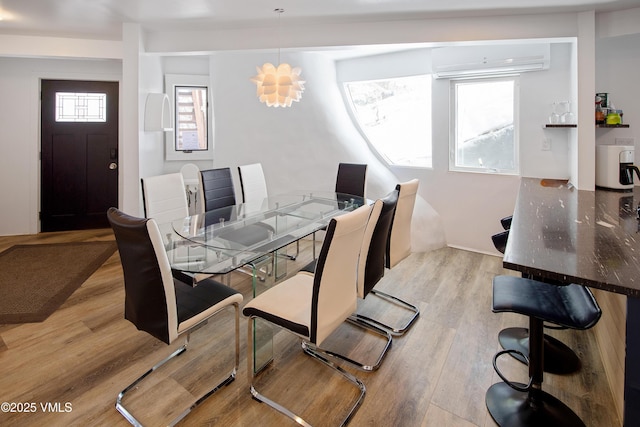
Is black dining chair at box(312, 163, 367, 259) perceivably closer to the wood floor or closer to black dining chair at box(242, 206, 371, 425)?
the wood floor

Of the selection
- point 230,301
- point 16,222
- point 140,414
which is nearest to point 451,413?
point 230,301

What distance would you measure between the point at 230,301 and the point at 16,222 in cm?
490

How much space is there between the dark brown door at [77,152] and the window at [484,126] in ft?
15.7

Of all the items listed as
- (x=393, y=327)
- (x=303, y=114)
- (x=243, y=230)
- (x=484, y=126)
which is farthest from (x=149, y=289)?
(x=484, y=126)

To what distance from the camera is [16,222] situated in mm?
5141

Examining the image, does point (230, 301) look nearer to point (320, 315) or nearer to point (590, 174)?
point (320, 315)

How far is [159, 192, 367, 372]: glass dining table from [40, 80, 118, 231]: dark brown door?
10.1 feet

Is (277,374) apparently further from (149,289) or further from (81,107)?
(81,107)

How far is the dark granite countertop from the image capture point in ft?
4.31

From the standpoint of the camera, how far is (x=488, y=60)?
3846 millimetres

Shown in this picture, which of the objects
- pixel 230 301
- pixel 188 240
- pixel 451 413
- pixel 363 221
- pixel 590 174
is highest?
pixel 590 174

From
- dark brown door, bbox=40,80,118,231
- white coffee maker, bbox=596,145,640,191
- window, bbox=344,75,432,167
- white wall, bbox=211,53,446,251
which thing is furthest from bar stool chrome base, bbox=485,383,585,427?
dark brown door, bbox=40,80,118,231

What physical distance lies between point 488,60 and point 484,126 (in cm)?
71

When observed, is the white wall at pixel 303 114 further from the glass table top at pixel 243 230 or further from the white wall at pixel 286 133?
the glass table top at pixel 243 230
